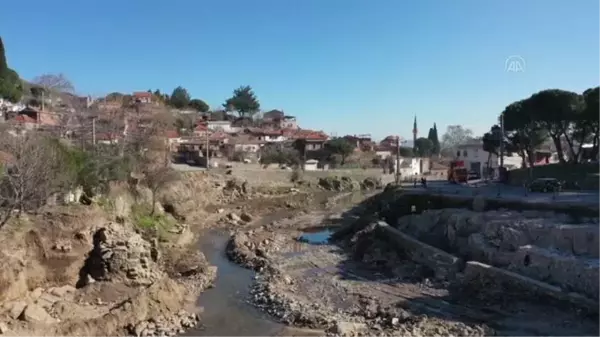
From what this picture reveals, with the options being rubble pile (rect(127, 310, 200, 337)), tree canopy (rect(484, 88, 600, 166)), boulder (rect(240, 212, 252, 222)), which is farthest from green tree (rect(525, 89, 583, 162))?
rubble pile (rect(127, 310, 200, 337))

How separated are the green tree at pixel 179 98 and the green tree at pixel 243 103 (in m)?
11.3

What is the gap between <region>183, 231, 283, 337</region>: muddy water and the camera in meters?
19.7

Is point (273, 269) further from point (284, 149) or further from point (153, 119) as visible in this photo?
point (284, 149)

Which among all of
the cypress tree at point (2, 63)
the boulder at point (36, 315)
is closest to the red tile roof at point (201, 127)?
the cypress tree at point (2, 63)

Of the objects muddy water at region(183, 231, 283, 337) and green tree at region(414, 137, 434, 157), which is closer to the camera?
muddy water at region(183, 231, 283, 337)

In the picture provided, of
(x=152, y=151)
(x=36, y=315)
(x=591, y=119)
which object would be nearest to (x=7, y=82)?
(x=152, y=151)

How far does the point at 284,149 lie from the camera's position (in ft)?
267

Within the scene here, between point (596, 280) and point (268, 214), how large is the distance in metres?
36.9

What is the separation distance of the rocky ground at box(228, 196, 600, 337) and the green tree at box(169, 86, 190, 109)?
77.9 metres

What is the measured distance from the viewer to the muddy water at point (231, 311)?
64.5ft

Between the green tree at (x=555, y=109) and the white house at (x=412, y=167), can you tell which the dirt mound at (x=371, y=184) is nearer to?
the white house at (x=412, y=167)

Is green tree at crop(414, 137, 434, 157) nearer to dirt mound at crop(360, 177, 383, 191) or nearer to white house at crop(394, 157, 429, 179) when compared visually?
white house at crop(394, 157, 429, 179)

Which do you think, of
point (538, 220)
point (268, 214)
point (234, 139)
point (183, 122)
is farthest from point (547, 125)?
point (183, 122)

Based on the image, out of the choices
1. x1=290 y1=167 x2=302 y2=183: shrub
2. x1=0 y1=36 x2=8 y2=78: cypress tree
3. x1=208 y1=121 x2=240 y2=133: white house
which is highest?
x1=0 y1=36 x2=8 y2=78: cypress tree
